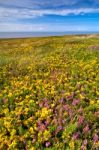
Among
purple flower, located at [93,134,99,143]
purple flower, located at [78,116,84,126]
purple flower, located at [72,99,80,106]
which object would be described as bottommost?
purple flower, located at [93,134,99,143]

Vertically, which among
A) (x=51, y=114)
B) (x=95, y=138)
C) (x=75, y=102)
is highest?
(x=75, y=102)

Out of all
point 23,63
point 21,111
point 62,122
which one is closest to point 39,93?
point 21,111

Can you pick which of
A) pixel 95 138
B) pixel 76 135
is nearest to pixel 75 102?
pixel 76 135

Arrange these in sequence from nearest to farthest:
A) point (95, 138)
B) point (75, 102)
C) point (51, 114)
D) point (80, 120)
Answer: point (95, 138)
point (80, 120)
point (51, 114)
point (75, 102)

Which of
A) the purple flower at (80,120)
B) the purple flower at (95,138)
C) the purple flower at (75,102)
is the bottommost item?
the purple flower at (95,138)

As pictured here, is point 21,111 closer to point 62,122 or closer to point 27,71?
point 62,122

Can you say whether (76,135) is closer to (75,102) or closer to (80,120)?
(80,120)

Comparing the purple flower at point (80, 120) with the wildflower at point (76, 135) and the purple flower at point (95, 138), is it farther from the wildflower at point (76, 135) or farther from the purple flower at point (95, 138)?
the purple flower at point (95, 138)

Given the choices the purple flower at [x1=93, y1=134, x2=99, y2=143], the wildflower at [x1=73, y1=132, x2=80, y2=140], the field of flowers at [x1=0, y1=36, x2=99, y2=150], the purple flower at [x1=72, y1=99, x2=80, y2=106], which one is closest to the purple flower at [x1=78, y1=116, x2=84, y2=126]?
the field of flowers at [x1=0, y1=36, x2=99, y2=150]

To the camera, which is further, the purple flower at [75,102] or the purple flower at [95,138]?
Answer: the purple flower at [75,102]

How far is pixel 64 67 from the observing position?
539 inches

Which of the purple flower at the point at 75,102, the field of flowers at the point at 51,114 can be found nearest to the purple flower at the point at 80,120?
the field of flowers at the point at 51,114

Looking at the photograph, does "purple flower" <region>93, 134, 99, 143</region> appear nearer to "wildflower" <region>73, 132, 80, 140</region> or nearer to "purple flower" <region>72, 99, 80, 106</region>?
"wildflower" <region>73, 132, 80, 140</region>

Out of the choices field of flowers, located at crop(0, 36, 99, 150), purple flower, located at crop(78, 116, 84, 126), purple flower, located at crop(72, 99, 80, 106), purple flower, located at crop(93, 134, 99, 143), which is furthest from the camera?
purple flower, located at crop(72, 99, 80, 106)
